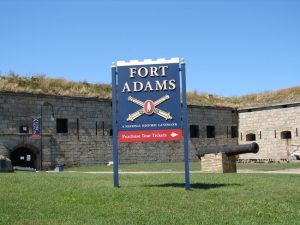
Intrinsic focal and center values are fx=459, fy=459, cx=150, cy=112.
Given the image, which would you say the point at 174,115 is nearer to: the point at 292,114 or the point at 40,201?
the point at 40,201

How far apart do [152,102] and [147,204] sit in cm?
287

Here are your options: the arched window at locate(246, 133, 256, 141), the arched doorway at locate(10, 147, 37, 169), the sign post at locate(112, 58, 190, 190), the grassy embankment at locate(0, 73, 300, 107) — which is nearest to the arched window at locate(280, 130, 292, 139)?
the arched window at locate(246, 133, 256, 141)

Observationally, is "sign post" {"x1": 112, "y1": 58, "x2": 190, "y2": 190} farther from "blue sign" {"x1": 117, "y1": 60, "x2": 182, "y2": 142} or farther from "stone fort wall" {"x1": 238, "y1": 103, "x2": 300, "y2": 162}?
"stone fort wall" {"x1": 238, "y1": 103, "x2": 300, "y2": 162}

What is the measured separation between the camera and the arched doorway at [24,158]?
22859mm

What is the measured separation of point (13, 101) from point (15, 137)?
5.75 ft

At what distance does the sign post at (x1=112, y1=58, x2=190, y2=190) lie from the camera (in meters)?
9.08

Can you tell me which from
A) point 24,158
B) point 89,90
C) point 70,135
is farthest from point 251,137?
point 24,158

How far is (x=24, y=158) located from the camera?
22.9 meters

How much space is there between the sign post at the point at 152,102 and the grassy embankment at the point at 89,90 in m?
14.9

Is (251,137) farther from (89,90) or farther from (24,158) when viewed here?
(24,158)

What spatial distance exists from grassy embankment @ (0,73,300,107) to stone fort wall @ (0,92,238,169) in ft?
2.54

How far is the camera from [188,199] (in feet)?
23.7

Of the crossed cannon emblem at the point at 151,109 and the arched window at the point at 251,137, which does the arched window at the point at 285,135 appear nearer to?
the arched window at the point at 251,137

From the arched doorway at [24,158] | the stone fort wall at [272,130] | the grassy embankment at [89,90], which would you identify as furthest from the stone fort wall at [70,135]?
the stone fort wall at [272,130]
